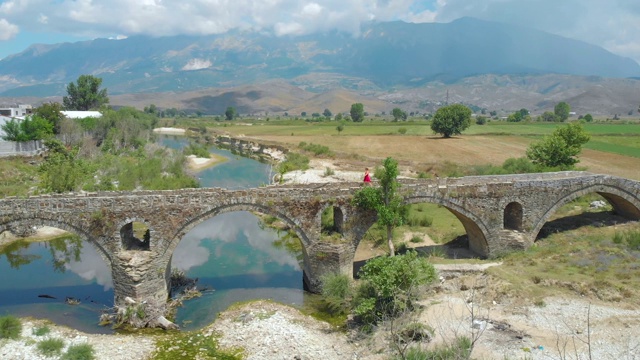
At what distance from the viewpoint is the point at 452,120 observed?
3135 inches

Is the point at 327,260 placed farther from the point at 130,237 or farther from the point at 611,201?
the point at 611,201

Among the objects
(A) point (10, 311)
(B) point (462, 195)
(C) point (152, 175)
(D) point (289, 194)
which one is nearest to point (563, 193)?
(B) point (462, 195)

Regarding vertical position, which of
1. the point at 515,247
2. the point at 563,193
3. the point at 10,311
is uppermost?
the point at 563,193

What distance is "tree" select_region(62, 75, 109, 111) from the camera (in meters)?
90.1

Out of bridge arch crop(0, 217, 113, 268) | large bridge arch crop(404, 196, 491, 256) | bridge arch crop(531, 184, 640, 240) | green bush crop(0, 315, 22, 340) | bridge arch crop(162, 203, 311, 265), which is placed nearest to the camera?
green bush crop(0, 315, 22, 340)

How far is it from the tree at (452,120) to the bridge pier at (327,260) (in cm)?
6170

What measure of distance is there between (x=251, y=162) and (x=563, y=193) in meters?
49.4

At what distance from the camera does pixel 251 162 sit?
2744 inches

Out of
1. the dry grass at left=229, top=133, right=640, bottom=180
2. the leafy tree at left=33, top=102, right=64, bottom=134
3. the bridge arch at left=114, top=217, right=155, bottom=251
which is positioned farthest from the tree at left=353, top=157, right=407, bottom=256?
the leafy tree at left=33, top=102, right=64, bottom=134

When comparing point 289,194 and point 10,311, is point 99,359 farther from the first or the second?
point 289,194

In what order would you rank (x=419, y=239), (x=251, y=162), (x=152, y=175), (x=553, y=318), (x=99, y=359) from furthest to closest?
(x=251, y=162)
(x=152, y=175)
(x=419, y=239)
(x=553, y=318)
(x=99, y=359)

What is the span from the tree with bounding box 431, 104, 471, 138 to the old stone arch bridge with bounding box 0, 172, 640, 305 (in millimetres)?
53598

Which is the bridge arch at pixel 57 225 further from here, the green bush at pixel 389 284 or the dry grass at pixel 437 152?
the dry grass at pixel 437 152

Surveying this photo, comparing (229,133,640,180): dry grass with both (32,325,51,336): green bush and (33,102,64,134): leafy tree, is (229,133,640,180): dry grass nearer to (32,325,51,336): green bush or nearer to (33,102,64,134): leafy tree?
(33,102,64,134): leafy tree
